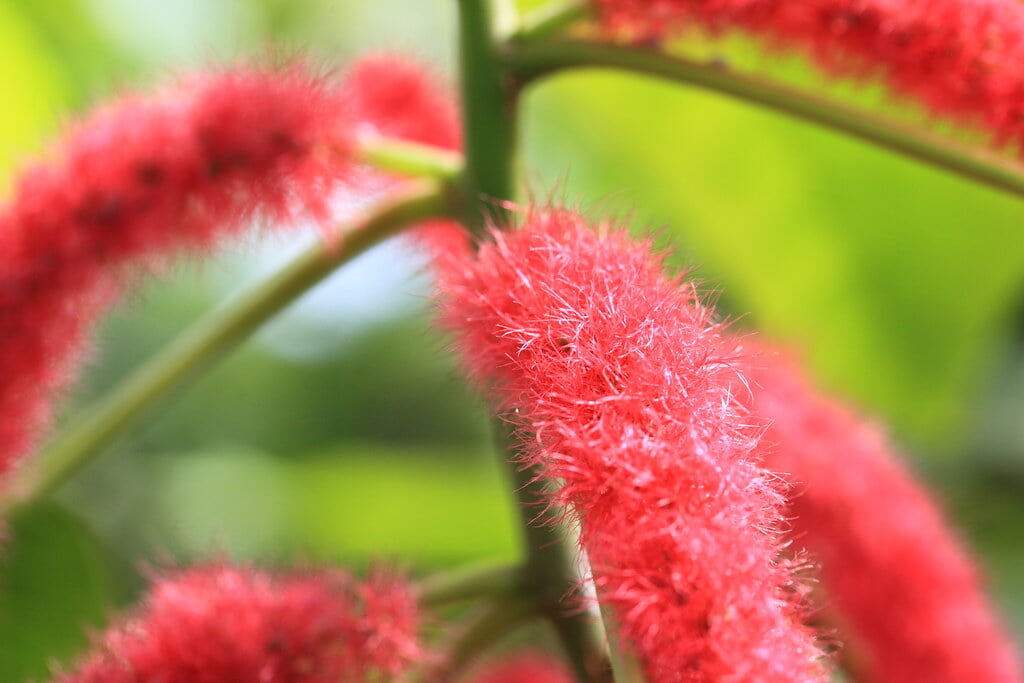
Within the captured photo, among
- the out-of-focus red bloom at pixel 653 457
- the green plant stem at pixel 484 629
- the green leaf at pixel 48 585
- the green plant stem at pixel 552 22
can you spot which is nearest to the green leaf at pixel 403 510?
the green leaf at pixel 48 585

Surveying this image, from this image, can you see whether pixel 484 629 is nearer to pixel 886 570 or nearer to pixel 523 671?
pixel 523 671

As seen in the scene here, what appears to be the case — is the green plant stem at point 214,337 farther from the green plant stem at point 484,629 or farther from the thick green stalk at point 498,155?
the green plant stem at point 484,629

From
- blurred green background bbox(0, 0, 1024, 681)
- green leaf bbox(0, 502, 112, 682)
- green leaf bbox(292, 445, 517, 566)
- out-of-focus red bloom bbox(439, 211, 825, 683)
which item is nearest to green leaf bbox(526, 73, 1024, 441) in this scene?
blurred green background bbox(0, 0, 1024, 681)

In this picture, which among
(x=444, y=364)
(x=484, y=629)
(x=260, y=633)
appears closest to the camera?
(x=260, y=633)

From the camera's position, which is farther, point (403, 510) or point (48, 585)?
point (403, 510)

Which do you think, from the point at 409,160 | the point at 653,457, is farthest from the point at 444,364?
the point at 653,457

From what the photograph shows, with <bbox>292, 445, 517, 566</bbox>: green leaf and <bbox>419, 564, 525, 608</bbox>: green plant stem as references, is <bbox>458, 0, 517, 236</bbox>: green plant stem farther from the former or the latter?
<bbox>292, 445, 517, 566</bbox>: green leaf

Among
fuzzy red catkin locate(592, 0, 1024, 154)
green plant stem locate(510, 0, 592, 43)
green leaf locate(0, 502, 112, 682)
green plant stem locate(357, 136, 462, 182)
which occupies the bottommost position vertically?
green leaf locate(0, 502, 112, 682)
